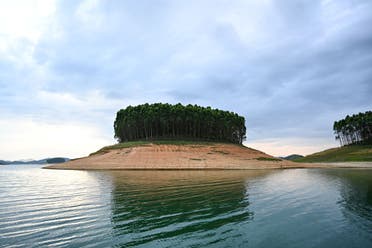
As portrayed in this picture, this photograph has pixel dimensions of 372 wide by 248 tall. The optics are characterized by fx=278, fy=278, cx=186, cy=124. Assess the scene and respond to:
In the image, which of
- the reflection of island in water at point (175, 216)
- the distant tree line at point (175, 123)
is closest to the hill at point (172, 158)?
the distant tree line at point (175, 123)

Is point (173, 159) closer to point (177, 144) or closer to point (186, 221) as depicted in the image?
point (177, 144)

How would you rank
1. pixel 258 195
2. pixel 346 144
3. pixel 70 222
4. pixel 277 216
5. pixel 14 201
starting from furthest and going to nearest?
pixel 346 144 → pixel 258 195 → pixel 14 201 → pixel 277 216 → pixel 70 222

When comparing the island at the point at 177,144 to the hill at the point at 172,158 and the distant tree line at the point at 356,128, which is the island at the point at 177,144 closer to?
the hill at the point at 172,158

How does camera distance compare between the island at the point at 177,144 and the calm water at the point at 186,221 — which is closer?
the calm water at the point at 186,221

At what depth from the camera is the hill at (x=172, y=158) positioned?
83812 mm

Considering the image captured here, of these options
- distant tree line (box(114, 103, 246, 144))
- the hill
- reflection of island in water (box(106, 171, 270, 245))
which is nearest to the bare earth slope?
the hill

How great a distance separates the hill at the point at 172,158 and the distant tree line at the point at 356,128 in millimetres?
90714

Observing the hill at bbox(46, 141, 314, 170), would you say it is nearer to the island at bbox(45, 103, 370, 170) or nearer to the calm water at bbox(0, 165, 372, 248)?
the island at bbox(45, 103, 370, 170)

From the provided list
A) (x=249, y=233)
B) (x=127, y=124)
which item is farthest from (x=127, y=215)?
(x=127, y=124)

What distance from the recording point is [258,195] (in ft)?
95.3

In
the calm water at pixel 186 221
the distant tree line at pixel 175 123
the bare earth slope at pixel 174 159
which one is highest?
the distant tree line at pixel 175 123

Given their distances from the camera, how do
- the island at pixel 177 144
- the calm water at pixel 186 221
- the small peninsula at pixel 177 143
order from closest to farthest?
the calm water at pixel 186 221 → the island at pixel 177 144 → the small peninsula at pixel 177 143

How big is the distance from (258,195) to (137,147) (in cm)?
7693

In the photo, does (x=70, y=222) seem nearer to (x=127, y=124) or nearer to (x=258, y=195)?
(x=258, y=195)
